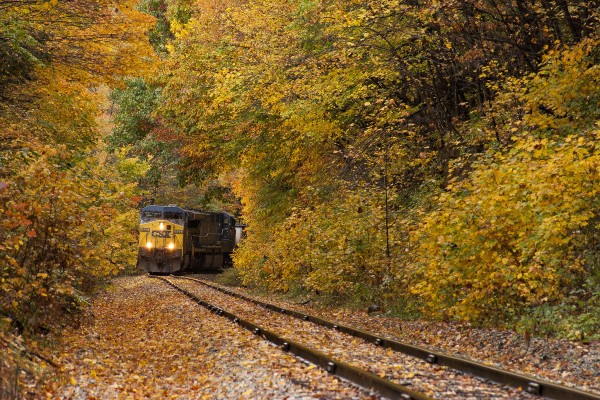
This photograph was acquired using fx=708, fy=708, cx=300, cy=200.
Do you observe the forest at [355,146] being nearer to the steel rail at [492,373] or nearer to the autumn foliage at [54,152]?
the autumn foliage at [54,152]

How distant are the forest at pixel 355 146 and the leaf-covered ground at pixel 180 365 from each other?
1.26 m

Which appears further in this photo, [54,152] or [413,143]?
[413,143]

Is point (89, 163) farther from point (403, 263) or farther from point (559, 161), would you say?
point (559, 161)

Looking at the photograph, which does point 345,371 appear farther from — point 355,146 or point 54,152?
point 355,146

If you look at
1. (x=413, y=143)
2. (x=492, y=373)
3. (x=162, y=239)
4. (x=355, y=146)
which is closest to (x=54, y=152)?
(x=492, y=373)

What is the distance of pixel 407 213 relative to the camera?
61.4 feet

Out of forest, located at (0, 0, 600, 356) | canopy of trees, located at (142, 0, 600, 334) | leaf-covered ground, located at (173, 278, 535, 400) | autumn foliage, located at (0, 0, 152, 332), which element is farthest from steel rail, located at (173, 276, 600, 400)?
autumn foliage, located at (0, 0, 152, 332)

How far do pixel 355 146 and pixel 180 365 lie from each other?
1182 cm

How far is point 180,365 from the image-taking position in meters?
10.2

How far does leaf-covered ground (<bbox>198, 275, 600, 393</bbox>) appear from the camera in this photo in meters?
8.79

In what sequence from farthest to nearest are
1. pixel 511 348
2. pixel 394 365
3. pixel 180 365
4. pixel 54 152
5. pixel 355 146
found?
1. pixel 355 146
2. pixel 511 348
3. pixel 54 152
4. pixel 180 365
5. pixel 394 365

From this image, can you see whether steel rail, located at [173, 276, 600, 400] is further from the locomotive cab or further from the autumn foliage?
the locomotive cab

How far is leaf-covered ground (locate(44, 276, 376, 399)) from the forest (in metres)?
1.26

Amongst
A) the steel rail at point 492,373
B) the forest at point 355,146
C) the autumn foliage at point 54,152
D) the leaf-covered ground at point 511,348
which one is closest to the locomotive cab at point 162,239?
the forest at point 355,146
